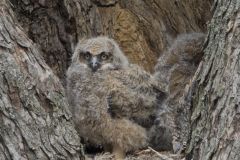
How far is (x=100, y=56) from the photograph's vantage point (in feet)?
17.2

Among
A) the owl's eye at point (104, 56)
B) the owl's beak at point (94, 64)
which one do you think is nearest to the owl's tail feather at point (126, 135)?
the owl's beak at point (94, 64)

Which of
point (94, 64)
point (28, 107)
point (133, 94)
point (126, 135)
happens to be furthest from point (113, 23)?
point (28, 107)

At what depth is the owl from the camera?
15.8 ft

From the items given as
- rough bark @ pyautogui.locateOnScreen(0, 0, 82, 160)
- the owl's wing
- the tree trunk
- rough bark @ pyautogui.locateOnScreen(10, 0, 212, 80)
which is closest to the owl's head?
the owl's wing

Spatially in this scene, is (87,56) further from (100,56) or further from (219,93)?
(219,93)

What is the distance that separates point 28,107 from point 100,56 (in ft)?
5.30

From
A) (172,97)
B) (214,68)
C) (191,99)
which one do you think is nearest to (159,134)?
(172,97)

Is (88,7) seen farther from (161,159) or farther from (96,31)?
(161,159)

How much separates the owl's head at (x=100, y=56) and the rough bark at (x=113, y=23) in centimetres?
53

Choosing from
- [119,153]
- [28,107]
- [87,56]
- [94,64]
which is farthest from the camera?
[87,56]

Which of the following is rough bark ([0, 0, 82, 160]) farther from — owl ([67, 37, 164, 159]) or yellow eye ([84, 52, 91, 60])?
yellow eye ([84, 52, 91, 60])

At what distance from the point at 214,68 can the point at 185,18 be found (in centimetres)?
294

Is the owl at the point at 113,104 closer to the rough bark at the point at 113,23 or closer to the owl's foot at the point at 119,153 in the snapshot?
the owl's foot at the point at 119,153

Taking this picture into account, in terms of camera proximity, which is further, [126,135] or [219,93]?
[126,135]
